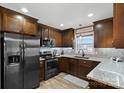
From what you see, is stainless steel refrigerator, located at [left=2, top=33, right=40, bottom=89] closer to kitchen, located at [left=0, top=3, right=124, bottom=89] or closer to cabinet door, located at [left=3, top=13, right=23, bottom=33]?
kitchen, located at [left=0, top=3, right=124, bottom=89]

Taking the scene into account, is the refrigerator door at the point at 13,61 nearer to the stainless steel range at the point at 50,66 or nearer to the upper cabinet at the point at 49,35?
the stainless steel range at the point at 50,66

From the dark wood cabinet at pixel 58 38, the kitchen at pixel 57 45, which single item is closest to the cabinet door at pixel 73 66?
the kitchen at pixel 57 45

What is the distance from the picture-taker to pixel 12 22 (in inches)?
90.8

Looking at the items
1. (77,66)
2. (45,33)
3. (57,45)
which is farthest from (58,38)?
(77,66)

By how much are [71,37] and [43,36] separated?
4.97 feet

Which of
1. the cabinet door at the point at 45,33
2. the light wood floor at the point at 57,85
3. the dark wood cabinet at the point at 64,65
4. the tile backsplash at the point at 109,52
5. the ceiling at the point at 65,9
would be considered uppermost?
the ceiling at the point at 65,9

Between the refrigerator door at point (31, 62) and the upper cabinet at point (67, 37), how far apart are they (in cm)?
214

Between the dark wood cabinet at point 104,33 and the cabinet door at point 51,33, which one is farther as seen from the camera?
the cabinet door at point 51,33

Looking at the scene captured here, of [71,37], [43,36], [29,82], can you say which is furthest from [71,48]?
[29,82]

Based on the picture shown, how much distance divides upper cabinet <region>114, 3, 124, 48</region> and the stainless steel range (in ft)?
9.15

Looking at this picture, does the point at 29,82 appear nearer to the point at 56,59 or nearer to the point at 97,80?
the point at 56,59

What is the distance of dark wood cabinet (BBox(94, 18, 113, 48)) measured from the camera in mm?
2987

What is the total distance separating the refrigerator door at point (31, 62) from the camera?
95.9 inches

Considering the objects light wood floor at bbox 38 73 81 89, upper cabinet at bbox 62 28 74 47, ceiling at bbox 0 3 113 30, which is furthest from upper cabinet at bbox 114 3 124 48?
upper cabinet at bbox 62 28 74 47
